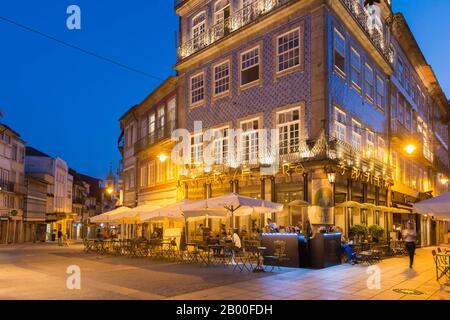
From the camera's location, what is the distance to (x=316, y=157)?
17438mm

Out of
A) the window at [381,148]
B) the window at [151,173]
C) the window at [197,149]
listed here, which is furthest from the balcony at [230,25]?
the window at [381,148]

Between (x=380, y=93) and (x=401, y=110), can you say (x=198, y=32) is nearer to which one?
(x=380, y=93)

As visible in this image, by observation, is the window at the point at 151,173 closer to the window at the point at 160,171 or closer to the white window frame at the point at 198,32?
the window at the point at 160,171

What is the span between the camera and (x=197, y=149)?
2428 centimetres

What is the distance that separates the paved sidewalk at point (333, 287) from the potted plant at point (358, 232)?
436 centimetres

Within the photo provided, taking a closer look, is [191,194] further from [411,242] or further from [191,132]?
[411,242]

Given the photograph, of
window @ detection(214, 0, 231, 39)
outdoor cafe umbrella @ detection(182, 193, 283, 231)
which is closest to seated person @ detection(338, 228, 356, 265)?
outdoor cafe umbrella @ detection(182, 193, 283, 231)

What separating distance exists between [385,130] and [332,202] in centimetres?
961

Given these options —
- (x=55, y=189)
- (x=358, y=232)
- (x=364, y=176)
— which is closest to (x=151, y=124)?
(x=364, y=176)

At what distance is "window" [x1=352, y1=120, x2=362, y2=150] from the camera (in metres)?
20.5

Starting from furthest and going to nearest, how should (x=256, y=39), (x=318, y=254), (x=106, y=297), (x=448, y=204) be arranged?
(x=256, y=39) < (x=318, y=254) < (x=448, y=204) < (x=106, y=297)

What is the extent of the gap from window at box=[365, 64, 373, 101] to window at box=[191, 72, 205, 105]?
339 inches

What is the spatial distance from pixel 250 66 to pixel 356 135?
6023mm

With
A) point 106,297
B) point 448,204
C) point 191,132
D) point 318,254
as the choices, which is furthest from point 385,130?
point 106,297
